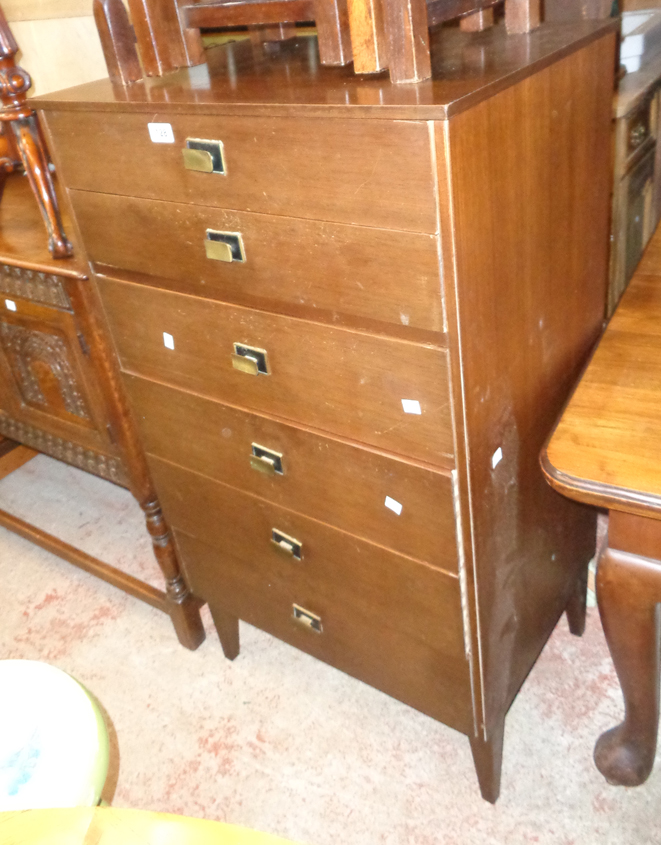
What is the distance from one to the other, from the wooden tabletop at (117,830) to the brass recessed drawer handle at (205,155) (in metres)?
0.71

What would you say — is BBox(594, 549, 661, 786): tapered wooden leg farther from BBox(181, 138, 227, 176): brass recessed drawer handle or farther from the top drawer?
BBox(181, 138, 227, 176): brass recessed drawer handle

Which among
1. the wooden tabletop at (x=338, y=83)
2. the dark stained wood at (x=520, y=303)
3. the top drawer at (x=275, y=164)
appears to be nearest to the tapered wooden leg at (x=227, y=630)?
the dark stained wood at (x=520, y=303)

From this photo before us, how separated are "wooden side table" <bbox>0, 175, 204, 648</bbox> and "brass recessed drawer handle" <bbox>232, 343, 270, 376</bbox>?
360 mm

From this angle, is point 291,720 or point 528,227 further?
point 291,720

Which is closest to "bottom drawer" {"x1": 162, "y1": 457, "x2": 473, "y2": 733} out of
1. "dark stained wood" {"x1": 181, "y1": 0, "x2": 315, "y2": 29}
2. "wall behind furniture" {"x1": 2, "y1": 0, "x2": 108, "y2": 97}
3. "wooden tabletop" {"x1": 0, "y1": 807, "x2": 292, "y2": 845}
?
"wooden tabletop" {"x1": 0, "y1": 807, "x2": 292, "y2": 845}

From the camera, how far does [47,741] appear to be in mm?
754

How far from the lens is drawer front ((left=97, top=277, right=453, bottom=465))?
935mm

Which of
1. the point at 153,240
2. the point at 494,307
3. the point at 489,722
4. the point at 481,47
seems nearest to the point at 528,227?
the point at 494,307

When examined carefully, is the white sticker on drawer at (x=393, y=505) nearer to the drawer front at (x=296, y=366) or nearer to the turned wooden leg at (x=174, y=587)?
the drawer front at (x=296, y=366)

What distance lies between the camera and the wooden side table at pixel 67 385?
139cm

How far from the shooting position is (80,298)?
4.40 feet

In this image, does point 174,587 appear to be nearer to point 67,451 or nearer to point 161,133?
point 67,451

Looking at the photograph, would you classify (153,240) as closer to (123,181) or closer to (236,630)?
(123,181)

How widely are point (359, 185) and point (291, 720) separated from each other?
1.12m
